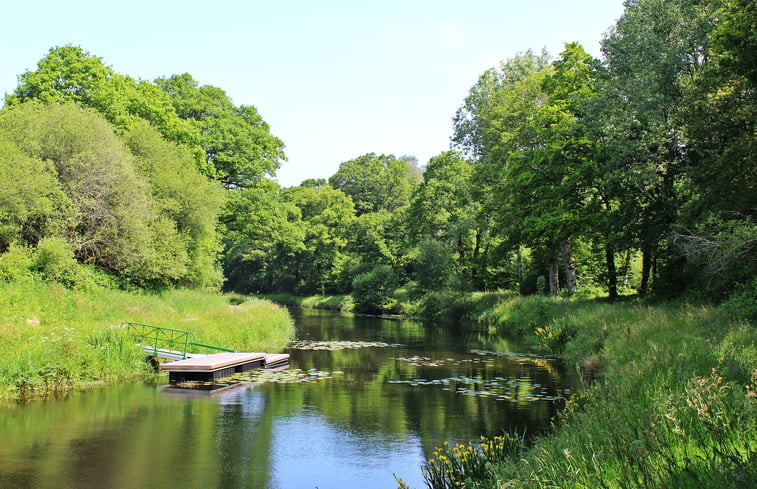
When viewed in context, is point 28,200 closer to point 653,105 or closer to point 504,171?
point 653,105

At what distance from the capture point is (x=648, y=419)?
23.2 ft

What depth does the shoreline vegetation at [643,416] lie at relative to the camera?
5.44 m

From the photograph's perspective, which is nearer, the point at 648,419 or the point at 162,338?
Result: the point at 648,419

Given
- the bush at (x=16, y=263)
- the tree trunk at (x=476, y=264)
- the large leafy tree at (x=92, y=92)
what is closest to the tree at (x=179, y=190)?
the large leafy tree at (x=92, y=92)

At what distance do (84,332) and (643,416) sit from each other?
16.4 m

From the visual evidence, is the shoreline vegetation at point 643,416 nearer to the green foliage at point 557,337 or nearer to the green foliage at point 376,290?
the green foliage at point 557,337

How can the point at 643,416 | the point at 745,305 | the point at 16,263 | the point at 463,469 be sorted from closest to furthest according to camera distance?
the point at 643,416 < the point at 463,469 < the point at 745,305 < the point at 16,263

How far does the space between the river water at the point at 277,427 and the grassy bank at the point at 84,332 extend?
950 mm

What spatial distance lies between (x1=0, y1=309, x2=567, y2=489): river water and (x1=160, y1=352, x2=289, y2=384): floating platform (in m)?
0.68

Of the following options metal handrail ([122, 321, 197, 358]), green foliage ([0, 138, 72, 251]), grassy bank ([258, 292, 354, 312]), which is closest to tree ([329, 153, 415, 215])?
grassy bank ([258, 292, 354, 312])

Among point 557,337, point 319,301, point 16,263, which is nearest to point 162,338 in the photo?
point 16,263

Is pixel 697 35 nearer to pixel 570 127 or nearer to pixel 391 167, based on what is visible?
pixel 570 127

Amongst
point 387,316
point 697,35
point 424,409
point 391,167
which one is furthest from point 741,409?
point 391,167

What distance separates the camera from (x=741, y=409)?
23.8 ft
